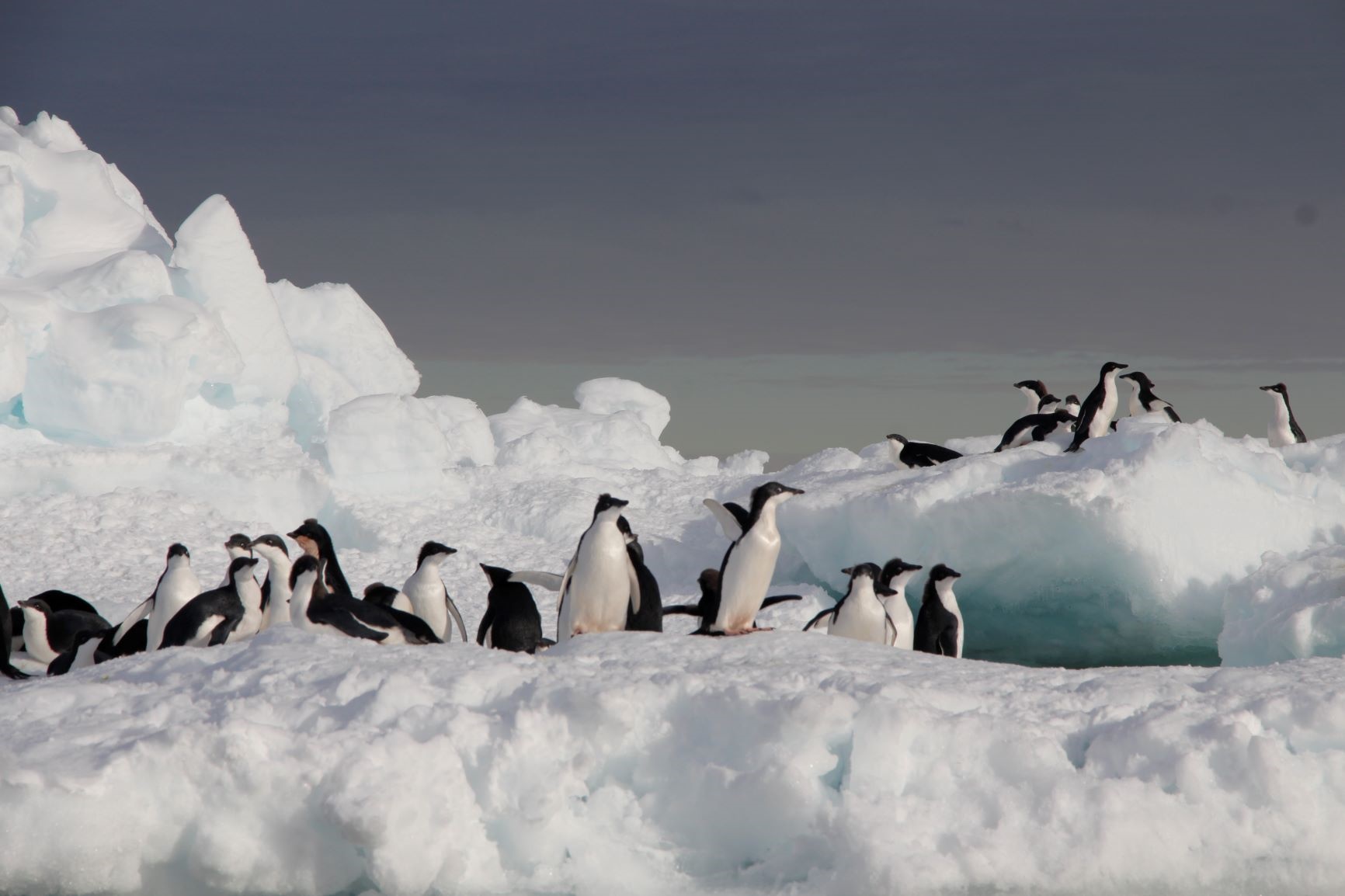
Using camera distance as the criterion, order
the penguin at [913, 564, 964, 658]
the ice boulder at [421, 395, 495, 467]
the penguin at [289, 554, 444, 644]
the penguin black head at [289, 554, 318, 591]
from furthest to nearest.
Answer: the ice boulder at [421, 395, 495, 467] < the penguin at [913, 564, 964, 658] < the penguin black head at [289, 554, 318, 591] < the penguin at [289, 554, 444, 644]

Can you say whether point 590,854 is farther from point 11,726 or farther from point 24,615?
point 24,615

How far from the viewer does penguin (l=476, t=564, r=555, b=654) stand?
7.19 metres

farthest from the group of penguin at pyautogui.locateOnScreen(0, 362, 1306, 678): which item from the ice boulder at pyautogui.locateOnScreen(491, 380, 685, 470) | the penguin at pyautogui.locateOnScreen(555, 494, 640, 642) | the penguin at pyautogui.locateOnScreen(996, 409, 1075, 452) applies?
the ice boulder at pyautogui.locateOnScreen(491, 380, 685, 470)

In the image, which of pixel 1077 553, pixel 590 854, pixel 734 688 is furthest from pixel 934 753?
pixel 1077 553

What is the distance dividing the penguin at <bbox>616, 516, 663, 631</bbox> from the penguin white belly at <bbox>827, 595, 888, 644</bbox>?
1.30m

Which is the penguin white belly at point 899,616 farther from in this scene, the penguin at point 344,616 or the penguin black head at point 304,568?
the penguin black head at point 304,568

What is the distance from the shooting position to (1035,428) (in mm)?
14367

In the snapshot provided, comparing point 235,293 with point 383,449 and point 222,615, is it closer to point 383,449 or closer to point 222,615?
point 383,449

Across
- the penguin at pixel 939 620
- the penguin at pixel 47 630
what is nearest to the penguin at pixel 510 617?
the penguin at pixel 939 620

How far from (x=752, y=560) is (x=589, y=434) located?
11.7 metres

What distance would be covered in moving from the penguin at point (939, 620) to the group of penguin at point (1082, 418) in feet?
12.4

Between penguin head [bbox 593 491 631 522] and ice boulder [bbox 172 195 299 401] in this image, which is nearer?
penguin head [bbox 593 491 631 522]

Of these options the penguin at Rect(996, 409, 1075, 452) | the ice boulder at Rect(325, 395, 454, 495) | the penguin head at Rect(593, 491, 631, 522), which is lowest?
the penguin head at Rect(593, 491, 631, 522)

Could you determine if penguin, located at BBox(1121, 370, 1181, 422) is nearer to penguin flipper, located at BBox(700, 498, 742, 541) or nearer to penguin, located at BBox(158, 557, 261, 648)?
penguin flipper, located at BBox(700, 498, 742, 541)
